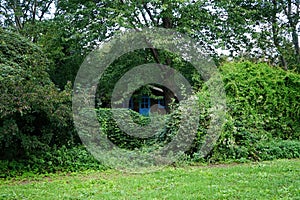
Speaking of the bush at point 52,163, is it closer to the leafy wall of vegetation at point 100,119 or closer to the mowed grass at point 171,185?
the leafy wall of vegetation at point 100,119

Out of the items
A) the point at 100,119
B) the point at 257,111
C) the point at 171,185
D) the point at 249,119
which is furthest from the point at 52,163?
the point at 257,111

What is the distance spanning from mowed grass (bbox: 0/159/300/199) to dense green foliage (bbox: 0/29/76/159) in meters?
1.04

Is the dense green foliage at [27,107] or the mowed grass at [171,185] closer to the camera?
the mowed grass at [171,185]

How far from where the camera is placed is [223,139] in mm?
8039

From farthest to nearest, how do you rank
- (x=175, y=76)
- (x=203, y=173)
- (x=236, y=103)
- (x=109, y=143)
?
(x=175, y=76) < (x=109, y=143) < (x=236, y=103) < (x=203, y=173)

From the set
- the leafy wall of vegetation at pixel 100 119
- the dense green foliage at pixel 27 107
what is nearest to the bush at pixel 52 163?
the leafy wall of vegetation at pixel 100 119

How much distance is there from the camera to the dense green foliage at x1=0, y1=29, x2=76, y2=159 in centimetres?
671

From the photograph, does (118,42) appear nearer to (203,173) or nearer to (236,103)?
(236,103)

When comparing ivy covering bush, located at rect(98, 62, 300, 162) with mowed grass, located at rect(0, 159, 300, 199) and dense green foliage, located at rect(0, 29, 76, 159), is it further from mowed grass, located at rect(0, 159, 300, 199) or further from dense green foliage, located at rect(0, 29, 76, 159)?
dense green foliage, located at rect(0, 29, 76, 159)

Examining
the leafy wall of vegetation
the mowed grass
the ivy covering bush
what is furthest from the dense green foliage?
the ivy covering bush

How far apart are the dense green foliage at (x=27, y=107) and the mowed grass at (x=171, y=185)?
1038 millimetres

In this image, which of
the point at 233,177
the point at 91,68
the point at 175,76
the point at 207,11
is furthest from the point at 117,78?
the point at 233,177

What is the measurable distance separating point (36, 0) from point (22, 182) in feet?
49.6

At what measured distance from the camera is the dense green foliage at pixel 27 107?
6.71 metres
